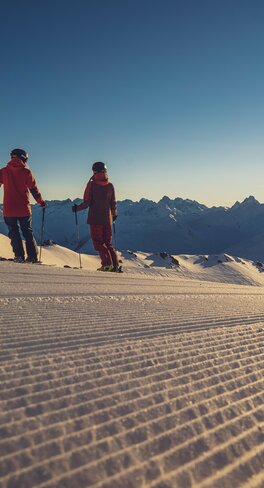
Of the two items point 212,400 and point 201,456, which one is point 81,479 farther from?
point 212,400

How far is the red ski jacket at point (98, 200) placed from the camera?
26.3ft

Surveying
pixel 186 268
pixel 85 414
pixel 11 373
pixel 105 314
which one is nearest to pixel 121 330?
pixel 105 314

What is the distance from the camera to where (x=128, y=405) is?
114cm

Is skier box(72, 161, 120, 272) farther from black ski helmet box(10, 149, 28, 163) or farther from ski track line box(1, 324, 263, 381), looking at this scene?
ski track line box(1, 324, 263, 381)

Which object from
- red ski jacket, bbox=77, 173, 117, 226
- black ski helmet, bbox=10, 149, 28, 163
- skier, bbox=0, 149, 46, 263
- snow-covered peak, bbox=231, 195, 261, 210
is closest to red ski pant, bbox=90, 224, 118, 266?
red ski jacket, bbox=77, 173, 117, 226

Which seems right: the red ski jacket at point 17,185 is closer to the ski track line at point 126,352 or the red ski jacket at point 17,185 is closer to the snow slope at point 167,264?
the snow slope at point 167,264

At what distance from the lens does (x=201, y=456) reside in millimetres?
935

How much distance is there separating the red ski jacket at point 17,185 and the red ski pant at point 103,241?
4.27 feet

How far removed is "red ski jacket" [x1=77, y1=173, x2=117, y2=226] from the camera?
8.02 metres

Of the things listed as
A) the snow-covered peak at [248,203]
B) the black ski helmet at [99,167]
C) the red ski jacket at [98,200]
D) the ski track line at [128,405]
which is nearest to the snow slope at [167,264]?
the red ski jacket at [98,200]

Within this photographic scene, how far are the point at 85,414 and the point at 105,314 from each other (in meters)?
1.41

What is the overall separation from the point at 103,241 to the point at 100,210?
A: 2.05ft

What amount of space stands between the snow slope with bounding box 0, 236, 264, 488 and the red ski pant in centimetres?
574

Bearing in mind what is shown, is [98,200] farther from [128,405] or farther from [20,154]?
[128,405]
